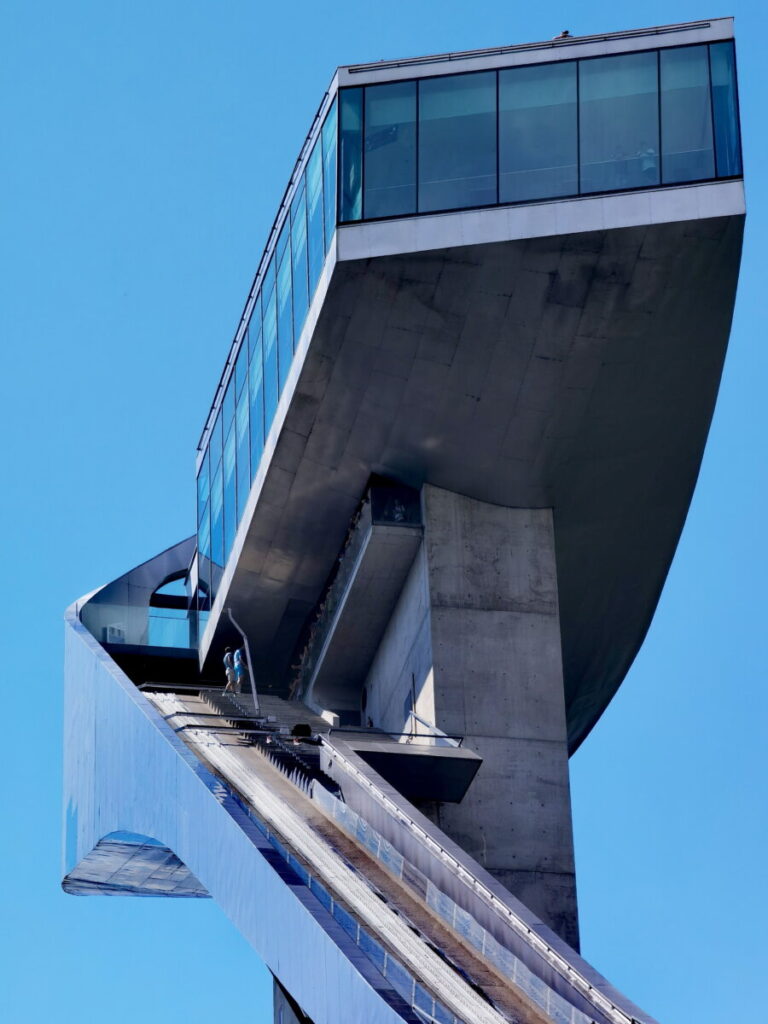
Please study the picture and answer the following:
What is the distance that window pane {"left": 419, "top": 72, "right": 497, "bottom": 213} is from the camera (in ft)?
86.4

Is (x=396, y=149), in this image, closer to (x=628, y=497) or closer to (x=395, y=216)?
(x=395, y=216)

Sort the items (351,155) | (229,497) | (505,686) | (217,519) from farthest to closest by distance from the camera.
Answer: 1. (217,519)
2. (229,497)
3. (505,686)
4. (351,155)

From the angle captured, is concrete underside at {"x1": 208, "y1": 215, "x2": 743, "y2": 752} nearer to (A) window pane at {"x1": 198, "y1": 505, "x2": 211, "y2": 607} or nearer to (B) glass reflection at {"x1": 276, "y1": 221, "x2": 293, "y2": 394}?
(B) glass reflection at {"x1": 276, "y1": 221, "x2": 293, "y2": 394}

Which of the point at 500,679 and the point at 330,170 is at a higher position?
the point at 330,170

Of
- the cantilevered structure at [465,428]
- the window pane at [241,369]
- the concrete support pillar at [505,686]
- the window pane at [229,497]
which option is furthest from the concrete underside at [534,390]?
the window pane at [241,369]

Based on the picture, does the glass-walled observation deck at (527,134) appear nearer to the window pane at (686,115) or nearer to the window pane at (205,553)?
the window pane at (686,115)

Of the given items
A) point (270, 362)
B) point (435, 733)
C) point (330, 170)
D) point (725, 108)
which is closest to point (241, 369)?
point (270, 362)

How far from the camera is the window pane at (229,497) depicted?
3438 cm

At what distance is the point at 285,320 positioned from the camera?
99.6 feet

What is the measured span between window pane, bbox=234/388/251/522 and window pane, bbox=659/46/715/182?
1000cm

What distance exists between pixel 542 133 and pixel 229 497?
35.7 feet

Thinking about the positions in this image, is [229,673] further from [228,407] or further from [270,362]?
[270,362]

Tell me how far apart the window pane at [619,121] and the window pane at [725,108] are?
2.65 ft

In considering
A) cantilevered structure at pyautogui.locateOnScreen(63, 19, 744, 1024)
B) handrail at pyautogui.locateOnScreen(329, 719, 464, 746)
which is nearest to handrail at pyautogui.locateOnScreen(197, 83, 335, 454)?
cantilevered structure at pyautogui.locateOnScreen(63, 19, 744, 1024)
